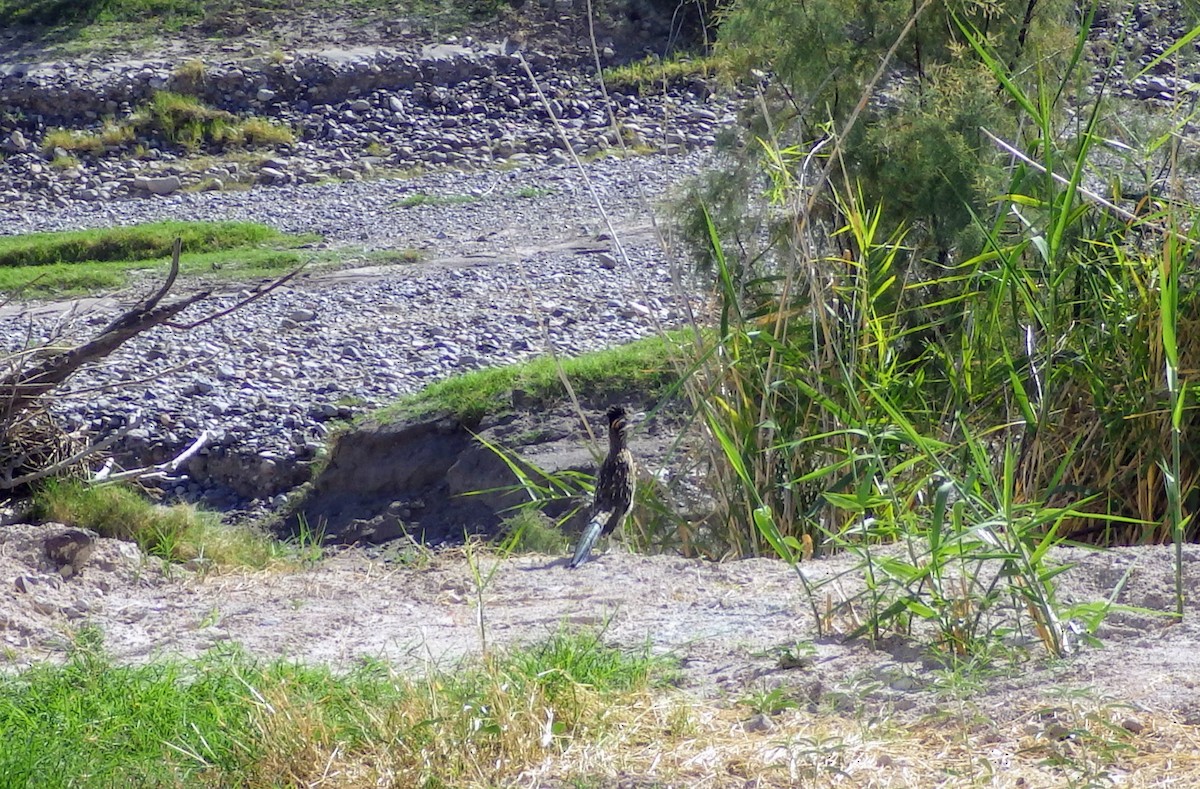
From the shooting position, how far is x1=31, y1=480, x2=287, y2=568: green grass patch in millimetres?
5562

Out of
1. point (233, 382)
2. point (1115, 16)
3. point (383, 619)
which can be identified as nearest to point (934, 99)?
point (1115, 16)

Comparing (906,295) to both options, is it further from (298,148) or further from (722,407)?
(298,148)

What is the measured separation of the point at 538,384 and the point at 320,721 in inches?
290

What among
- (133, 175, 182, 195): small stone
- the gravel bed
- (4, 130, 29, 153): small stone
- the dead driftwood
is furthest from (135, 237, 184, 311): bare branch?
(4, 130, 29, 153): small stone

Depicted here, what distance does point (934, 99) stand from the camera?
6.65m

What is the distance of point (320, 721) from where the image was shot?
3.13 metres

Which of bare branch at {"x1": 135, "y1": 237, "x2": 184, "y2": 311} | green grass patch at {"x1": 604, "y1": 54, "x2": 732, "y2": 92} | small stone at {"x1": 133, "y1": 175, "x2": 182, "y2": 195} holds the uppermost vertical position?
bare branch at {"x1": 135, "y1": 237, "x2": 184, "y2": 311}

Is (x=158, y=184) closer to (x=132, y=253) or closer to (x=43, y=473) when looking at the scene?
(x=132, y=253)

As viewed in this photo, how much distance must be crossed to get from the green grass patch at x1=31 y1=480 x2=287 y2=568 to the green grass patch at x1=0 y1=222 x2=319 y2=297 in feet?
30.3

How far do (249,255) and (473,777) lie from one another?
13639 mm

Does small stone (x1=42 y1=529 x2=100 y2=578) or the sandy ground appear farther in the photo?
small stone (x1=42 y1=529 x2=100 y2=578)

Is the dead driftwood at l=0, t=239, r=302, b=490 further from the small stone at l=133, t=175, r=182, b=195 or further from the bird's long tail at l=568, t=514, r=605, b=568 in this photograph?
the small stone at l=133, t=175, r=182, b=195

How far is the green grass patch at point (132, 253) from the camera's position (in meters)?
15.2

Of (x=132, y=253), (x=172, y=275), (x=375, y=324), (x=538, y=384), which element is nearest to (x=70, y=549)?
(x=172, y=275)
